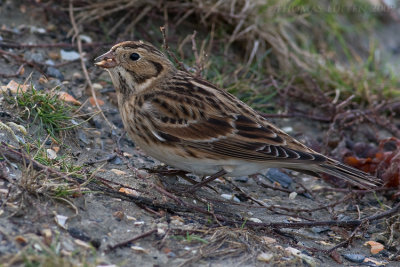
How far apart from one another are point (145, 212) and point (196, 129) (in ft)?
2.40

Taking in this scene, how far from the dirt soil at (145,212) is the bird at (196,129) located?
10.0 inches

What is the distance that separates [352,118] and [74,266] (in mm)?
3928

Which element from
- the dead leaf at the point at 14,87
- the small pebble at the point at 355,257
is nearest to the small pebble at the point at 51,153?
the dead leaf at the point at 14,87

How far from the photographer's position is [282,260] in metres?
3.81

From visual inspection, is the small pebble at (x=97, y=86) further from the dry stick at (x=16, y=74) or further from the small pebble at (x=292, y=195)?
the small pebble at (x=292, y=195)

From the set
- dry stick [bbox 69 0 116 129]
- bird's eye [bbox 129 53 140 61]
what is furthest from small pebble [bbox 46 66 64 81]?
bird's eye [bbox 129 53 140 61]

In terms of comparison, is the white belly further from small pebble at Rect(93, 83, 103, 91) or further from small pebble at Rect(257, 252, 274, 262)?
small pebble at Rect(93, 83, 103, 91)

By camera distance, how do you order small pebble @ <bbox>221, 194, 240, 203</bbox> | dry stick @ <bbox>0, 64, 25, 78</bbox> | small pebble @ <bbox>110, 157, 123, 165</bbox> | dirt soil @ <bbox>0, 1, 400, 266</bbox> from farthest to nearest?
dry stick @ <bbox>0, 64, 25, 78</bbox>, small pebble @ <bbox>221, 194, 240, 203</bbox>, small pebble @ <bbox>110, 157, 123, 165</bbox>, dirt soil @ <bbox>0, 1, 400, 266</bbox>

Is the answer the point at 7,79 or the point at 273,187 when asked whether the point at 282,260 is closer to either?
the point at 273,187

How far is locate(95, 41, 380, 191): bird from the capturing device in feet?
14.2

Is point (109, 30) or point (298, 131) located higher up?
point (109, 30)

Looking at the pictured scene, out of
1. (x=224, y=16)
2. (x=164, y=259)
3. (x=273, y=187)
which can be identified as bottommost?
(x=273, y=187)

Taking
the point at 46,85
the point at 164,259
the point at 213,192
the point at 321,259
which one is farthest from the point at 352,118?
the point at 164,259

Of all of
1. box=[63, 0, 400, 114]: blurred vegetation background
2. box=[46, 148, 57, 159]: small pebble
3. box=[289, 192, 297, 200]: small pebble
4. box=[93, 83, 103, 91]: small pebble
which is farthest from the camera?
box=[63, 0, 400, 114]: blurred vegetation background
